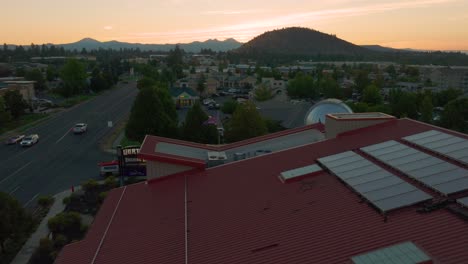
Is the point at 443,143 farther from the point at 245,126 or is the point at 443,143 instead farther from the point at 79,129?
the point at 79,129

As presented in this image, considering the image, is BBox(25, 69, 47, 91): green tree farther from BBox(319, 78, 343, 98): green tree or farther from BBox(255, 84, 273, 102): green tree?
BBox(319, 78, 343, 98): green tree

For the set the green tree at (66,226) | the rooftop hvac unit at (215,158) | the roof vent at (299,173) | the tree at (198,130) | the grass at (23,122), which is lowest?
the grass at (23,122)

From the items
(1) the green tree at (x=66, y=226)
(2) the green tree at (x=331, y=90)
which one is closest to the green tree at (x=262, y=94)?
(2) the green tree at (x=331, y=90)

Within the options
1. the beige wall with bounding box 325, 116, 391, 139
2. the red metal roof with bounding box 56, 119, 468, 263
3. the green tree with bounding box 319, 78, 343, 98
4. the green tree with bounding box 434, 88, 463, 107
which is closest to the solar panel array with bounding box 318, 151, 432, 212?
the red metal roof with bounding box 56, 119, 468, 263

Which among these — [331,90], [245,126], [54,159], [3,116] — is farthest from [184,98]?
[245,126]

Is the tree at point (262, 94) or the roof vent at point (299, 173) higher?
the roof vent at point (299, 173)

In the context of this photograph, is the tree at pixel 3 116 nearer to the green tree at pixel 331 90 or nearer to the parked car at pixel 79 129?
the parked car at pixel 79 129
